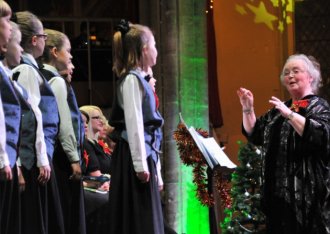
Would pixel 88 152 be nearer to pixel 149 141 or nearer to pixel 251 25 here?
pixel 149 141

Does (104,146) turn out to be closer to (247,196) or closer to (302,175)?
(247,196)

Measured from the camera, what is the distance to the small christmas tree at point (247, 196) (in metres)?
5.45

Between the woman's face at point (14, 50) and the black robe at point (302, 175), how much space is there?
161 centimetres

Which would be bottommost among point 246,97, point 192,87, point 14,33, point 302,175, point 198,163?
point 198,163

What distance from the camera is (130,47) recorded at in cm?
428

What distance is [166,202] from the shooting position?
657 centimetres

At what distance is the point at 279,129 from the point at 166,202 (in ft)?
7.38

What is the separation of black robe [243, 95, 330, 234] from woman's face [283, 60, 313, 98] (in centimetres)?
6

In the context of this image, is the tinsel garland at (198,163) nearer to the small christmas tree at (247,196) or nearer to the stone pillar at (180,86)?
the small christmas tree at (247,196)

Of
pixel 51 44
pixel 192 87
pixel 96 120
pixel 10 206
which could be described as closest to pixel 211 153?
pixel 96 120

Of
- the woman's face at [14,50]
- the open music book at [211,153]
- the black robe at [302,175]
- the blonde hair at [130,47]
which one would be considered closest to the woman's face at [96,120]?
the open music book at [211,153]

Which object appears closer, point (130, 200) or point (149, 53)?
point (130, 200)

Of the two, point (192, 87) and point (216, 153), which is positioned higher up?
point (192, 87)

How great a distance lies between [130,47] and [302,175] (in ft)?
4.05
